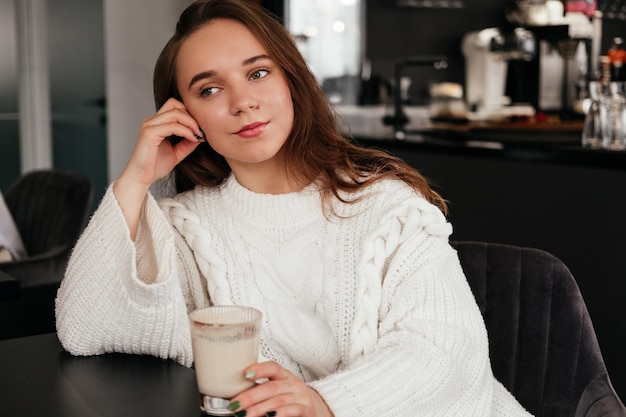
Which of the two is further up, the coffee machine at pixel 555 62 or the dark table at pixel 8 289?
the coffee machine at pixel 555 62

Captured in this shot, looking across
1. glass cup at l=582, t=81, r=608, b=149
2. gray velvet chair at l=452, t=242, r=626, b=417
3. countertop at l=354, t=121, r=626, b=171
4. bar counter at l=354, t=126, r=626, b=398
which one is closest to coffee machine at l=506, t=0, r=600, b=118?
countertop at l=354, t=121, r=626, b=171

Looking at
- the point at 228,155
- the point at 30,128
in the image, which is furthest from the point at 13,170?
the point at 228,155

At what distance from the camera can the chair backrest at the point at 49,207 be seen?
2.71m

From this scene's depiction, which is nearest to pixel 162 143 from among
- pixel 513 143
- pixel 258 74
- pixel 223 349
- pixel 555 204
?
pixel 258 74

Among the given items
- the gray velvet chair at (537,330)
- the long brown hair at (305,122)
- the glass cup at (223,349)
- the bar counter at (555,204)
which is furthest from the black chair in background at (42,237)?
the glass cup at (223,349)

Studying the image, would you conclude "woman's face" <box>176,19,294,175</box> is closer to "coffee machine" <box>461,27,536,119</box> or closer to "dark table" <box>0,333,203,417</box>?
"dark table" <box>0,333,203,417</box>

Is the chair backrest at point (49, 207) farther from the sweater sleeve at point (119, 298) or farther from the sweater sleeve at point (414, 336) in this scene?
the sweater sleeve at point (414, 336)

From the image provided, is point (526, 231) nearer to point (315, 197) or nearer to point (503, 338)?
point (503, 338)

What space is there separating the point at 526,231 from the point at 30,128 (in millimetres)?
3722

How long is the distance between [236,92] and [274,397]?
606mm

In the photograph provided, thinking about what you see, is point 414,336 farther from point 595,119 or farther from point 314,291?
point 595,119

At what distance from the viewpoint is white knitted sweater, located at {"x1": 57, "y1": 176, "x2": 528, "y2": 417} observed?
3.88 feet

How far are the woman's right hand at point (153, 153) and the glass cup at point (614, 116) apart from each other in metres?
1.52

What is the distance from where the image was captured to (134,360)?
1.26 meters
